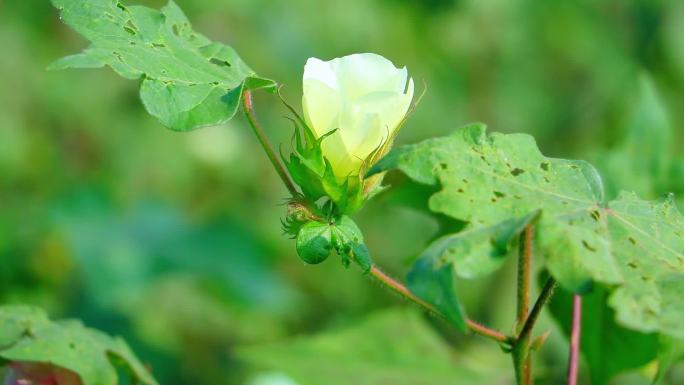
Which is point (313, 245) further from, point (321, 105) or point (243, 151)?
point (243, 151)

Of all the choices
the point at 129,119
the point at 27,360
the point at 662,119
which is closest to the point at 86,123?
the point at 129,119

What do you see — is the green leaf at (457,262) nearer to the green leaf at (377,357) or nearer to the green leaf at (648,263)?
the green leaf at (648,263)

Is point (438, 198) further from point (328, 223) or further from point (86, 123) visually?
point (86, 123)

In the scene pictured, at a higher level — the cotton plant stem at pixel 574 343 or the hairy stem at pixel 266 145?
the hairy stem at pixel 266 145

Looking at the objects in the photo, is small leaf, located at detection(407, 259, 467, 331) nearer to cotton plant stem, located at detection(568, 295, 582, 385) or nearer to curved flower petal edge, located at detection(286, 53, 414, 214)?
curved flower petal edge, located at detection(286, 53, 414, 214)

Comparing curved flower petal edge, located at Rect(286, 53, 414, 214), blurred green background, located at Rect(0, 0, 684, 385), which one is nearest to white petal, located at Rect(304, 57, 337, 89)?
curved flower petal edge, located at Rect(286, 53, 414, 214)

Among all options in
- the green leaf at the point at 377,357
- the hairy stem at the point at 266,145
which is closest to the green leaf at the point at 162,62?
the hairy stem at the point at 266,145
